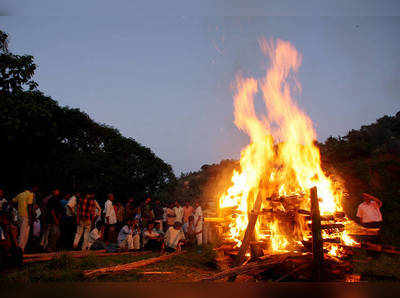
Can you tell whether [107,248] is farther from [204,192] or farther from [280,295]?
[204,192]

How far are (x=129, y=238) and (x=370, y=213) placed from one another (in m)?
8.65

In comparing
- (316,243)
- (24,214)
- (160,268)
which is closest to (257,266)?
(316,243)

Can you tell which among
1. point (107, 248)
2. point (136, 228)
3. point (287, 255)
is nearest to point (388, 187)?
point (287, 255)

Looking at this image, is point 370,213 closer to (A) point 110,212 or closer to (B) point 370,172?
(B) point 370,172

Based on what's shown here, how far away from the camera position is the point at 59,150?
16.2 metres

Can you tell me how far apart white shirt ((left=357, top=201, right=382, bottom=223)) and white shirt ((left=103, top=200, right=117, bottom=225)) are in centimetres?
954

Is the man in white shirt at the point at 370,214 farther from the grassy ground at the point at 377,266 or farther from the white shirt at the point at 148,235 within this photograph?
the white shirt at the point at 148,235

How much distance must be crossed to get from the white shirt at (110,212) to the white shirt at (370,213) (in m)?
9.54

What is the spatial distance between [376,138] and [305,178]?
20.9m

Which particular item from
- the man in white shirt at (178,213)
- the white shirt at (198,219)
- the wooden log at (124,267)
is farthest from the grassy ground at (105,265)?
the man in white shirt at (178,213)

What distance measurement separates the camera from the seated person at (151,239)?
11.2 metres

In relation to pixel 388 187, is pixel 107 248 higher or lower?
lower

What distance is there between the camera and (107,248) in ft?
34.3

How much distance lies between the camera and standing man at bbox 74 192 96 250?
10.9m
